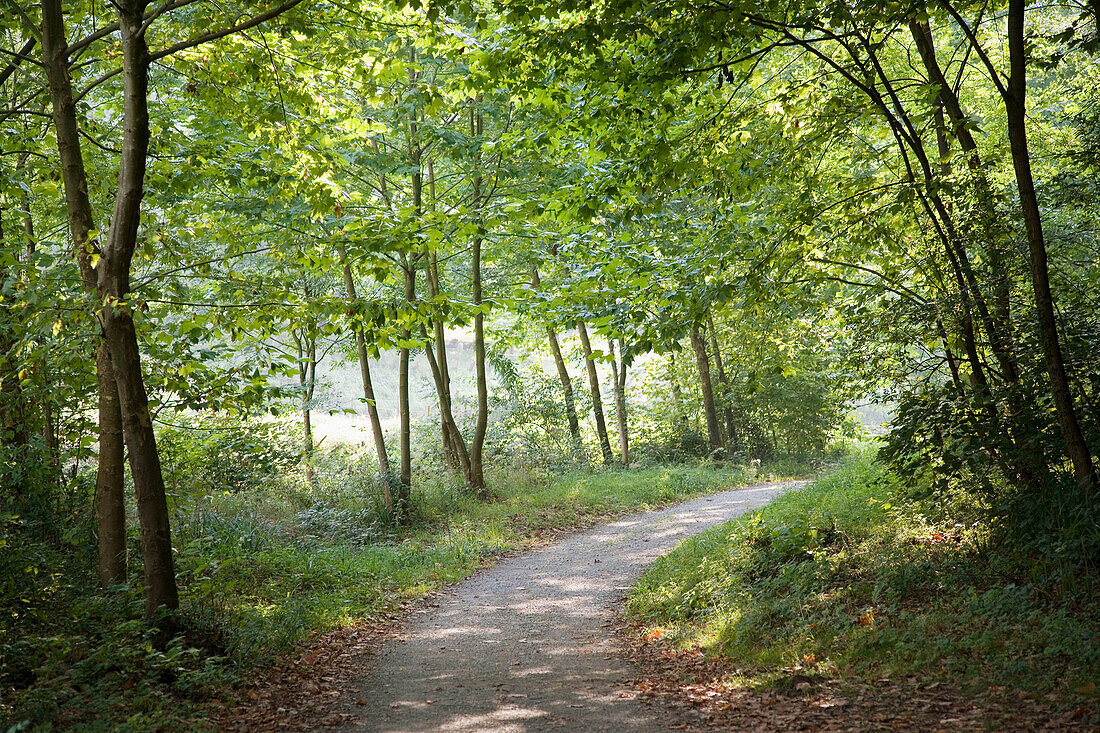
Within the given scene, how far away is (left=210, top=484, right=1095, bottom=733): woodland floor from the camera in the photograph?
4934 millimetres

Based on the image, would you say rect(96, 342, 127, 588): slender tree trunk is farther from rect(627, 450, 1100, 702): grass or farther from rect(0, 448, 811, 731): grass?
rect(627, 450, 1100, 702): grass

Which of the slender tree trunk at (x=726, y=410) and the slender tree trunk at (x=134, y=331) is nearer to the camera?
the slender tree trunk at (x=134, y=331)

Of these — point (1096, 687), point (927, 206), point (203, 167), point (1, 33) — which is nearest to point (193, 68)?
point (203, 167)

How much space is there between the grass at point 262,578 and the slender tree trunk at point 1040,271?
274 inches

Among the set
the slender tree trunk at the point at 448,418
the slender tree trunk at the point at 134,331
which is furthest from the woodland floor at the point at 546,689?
the slender tree trunk at the point at 448,418

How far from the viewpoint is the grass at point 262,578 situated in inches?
212

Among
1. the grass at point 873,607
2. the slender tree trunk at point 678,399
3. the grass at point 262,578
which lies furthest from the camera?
the slender tree trunk at point 678,399

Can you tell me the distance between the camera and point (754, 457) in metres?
26.1

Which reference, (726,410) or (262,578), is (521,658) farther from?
(726,410)

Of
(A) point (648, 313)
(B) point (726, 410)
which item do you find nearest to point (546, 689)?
(A) point (648, 313)

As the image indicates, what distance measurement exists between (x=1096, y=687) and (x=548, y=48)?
6.28 meters

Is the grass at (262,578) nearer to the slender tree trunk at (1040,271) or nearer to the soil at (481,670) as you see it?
the soil at (481,670)

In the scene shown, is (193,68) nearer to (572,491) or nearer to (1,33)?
(1,33)

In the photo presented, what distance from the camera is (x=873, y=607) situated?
652 cm
